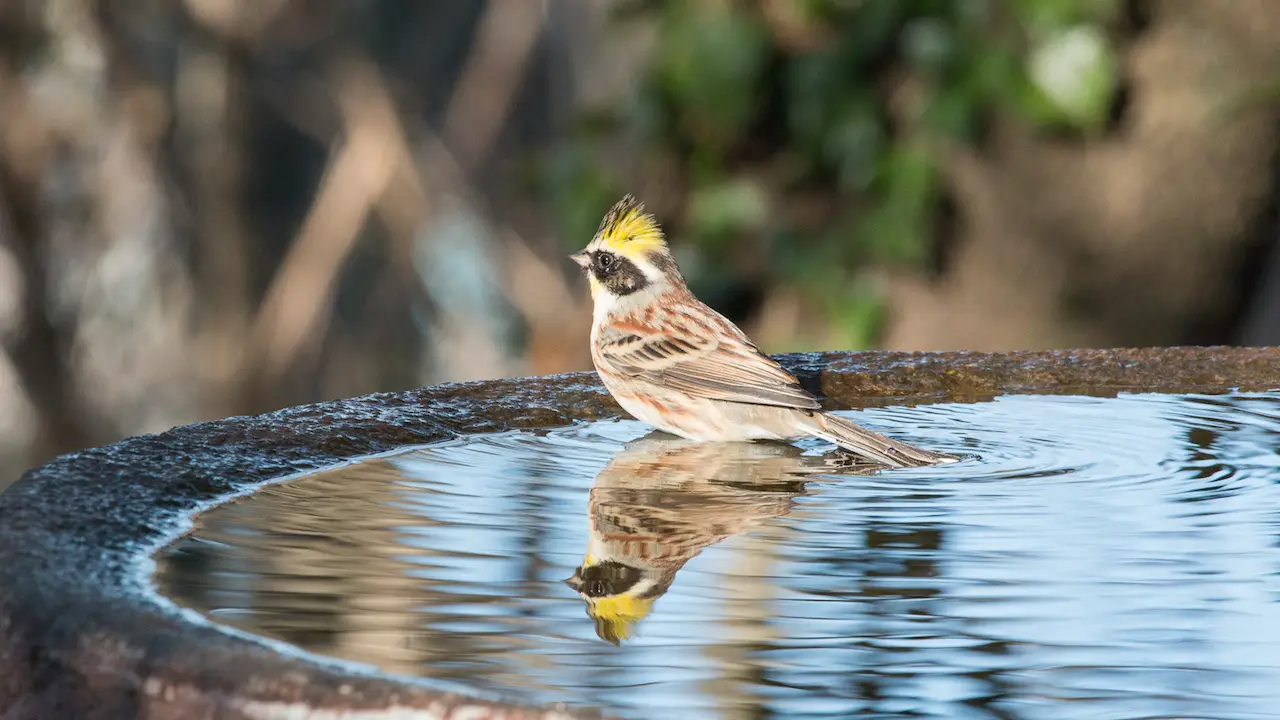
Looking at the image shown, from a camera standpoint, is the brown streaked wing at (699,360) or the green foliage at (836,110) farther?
the green foliage at (836,110)

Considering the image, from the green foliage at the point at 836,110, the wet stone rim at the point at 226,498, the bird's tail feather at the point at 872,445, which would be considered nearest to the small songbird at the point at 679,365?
the bird's tail feather at the point at 872,445

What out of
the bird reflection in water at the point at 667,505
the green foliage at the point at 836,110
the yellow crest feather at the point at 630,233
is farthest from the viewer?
the green foliage at the point at 836,110

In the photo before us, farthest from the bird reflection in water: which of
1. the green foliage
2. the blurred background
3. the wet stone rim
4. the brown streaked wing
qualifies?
the blurred background

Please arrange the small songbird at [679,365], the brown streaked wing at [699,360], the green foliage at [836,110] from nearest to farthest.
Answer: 1. the small songbird at [679,365]
2. the brown streaked wing at [699,360]
3. the green foliage at [836,110]

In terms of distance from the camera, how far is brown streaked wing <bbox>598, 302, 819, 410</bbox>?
3.35 metres

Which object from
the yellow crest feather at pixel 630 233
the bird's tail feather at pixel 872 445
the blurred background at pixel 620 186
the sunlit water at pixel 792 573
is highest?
the blurred background at pixel 620 186

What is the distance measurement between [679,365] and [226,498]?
156 centimetres

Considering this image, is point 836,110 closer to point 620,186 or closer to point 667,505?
point 620,186

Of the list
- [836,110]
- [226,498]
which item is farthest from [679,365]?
[836,110]

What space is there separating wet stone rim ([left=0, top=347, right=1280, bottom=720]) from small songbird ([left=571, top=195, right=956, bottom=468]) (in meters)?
0.13

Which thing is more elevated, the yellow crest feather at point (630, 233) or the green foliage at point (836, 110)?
the green foliage at point (836, 110)

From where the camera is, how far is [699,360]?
3764 millimetres

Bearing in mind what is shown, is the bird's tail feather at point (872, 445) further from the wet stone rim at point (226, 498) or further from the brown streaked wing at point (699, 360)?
the wet stone rim at point (226, 498)

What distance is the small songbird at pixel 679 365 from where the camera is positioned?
315 cm
